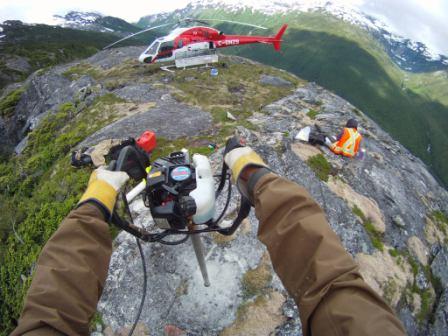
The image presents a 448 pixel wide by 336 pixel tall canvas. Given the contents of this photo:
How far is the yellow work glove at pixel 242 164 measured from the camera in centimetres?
366

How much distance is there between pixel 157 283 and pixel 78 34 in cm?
17884

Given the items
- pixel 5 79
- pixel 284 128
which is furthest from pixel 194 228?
pixel 5 79

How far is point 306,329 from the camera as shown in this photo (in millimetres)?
2564

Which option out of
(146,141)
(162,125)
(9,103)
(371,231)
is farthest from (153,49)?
(371,231)

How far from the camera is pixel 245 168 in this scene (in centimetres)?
367

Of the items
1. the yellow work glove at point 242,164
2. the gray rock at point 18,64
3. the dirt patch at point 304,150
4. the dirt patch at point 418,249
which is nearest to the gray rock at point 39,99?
the dirt patch at point 304,150

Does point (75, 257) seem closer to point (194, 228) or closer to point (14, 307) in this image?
point (194, 228)

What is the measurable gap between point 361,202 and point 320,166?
1786 millimetres

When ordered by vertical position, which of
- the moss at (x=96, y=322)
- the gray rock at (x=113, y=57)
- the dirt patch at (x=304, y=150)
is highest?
the dirt patch at (x=304, y=150)

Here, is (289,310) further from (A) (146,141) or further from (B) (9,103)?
(B) (9,103)

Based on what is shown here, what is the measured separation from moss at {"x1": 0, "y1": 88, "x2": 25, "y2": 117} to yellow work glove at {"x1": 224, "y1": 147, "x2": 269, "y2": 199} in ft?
90.9

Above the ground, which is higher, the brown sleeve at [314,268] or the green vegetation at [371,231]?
the brown sleeve at [314,268]

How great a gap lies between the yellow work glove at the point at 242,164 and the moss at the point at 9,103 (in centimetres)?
2771

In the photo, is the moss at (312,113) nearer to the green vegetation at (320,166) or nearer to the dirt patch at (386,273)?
the green vegetation at (320,166)
